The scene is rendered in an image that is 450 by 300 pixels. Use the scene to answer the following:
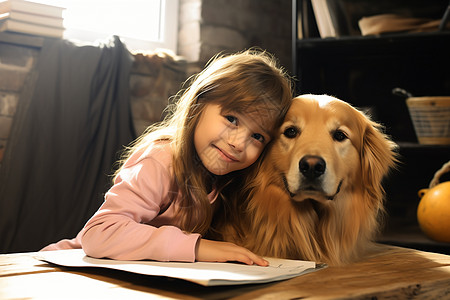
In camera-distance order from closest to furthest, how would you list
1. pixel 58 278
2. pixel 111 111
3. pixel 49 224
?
1. pixel 58 278
2. pixel 49 224
3. pixel 111 111

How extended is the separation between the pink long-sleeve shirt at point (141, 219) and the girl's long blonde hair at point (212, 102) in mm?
31

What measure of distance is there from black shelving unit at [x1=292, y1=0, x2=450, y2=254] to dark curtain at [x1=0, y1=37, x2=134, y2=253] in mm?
907

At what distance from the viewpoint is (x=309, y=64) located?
2.49 m

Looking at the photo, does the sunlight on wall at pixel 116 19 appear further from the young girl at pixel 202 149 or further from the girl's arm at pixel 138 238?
the girl's arm at pixel 138 238

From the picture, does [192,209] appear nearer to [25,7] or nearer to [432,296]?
[432,296]

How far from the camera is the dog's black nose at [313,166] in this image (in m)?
1.06

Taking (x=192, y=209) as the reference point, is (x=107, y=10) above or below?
above

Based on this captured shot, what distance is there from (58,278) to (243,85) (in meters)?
0.58

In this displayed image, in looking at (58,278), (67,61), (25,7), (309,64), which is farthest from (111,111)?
(58,278)

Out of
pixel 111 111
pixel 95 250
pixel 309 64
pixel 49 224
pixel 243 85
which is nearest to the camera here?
pixel 95 250

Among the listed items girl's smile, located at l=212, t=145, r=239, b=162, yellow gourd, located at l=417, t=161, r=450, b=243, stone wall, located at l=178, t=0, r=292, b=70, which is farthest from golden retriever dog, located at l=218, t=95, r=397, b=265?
stone wall, located at l=178, t=0, r=292, b=70

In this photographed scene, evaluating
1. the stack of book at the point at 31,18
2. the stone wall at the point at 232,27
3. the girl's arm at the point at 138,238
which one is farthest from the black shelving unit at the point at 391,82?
the girl's arm at the point at 138,238

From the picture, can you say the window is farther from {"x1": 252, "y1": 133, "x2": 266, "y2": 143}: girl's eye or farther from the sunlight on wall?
{"x1": 252, "y1": 133, "x2": 266, "y2": 143}: girl's eye

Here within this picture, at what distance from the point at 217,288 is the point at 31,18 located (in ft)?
5.56
